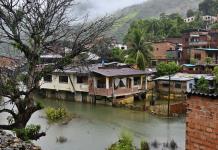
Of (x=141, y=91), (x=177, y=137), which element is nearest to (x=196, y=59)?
(x=141, y=91)

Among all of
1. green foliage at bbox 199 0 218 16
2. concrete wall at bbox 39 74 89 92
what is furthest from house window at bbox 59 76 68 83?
green foliage at bbox 199 0 218 16

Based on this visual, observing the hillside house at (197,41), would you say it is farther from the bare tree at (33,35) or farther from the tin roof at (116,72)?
the bare tree at (33,35)

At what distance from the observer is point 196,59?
3925cm

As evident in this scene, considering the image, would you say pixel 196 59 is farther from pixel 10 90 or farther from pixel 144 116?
pixel 10 90

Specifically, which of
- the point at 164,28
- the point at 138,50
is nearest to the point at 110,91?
the point at 138,50

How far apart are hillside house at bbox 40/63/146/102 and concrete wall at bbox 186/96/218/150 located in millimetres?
20244

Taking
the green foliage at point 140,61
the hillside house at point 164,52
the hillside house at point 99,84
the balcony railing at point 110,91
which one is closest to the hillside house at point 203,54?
the hillside house at point 164,52

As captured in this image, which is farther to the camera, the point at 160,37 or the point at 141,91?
the point at 160,37

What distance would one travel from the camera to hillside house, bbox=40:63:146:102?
28.3 m

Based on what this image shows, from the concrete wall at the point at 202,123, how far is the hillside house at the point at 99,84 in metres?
20.2

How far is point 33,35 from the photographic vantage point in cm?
802

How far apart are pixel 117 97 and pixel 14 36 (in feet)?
68.8

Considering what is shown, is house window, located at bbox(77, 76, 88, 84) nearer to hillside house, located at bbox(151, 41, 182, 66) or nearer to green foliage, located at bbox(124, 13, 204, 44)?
hillside house, located at bbox(151, 41, 182, 66)

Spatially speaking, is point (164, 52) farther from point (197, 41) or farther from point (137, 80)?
point (137, 80)
